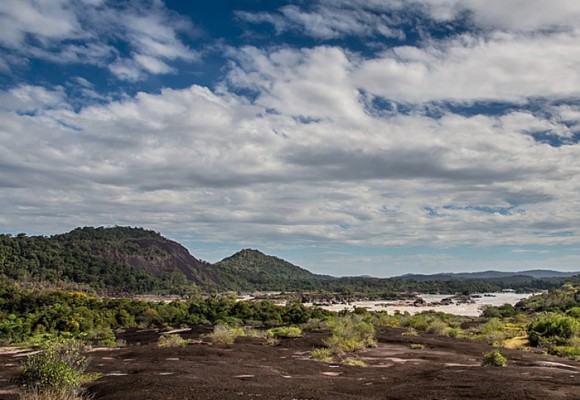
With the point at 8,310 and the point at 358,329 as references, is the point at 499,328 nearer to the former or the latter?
the point at 358,329

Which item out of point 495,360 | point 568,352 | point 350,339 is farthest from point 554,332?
point 495,360

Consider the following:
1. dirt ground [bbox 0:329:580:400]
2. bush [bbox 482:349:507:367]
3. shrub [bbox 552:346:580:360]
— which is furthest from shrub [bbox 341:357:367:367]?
shrub [bbox 552:346:580:360]

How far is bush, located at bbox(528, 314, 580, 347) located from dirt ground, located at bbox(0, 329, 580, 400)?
12781mm

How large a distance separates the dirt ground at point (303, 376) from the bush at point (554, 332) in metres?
12.8

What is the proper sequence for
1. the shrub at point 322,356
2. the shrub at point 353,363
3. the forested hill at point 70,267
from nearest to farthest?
the shrub at point 353,363 → the shrub at point 322,356 → the forested hill at point 70,267

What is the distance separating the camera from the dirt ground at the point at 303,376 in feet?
59.7

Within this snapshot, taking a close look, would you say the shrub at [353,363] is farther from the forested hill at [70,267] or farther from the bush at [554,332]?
the forested hill at [70,267]

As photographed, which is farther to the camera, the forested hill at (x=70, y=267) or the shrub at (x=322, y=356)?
the forested hill at (x=70, y=267)

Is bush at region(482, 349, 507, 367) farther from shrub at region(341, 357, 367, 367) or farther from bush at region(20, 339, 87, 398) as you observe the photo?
bush at region(20, 339, 87, 398)

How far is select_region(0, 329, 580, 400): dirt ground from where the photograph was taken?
18.2 meters

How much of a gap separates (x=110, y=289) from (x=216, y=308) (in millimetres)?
86642

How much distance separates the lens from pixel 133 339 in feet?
172

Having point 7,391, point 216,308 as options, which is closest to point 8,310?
point 216,308

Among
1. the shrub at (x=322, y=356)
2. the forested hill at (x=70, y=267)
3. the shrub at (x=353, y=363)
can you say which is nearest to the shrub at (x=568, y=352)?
the shrub at (x=353, y=363)
